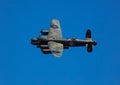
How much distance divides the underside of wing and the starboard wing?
3.77 metres

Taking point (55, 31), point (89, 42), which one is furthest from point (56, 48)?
point (89, 42)

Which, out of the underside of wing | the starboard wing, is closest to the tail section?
the starboard wing

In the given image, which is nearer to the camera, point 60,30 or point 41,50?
point 41,50

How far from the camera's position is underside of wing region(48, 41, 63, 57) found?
4633 inches

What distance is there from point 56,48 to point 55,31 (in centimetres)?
1250

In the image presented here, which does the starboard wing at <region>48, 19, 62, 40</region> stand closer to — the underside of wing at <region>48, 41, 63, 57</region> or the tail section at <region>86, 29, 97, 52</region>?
the underside of wing at <region>48, 41, 63, 57</region>

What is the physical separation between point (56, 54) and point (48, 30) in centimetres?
1854

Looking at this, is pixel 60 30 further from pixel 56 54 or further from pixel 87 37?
pixel 56 54

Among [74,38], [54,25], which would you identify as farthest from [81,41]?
[54,25]

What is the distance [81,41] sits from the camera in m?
132

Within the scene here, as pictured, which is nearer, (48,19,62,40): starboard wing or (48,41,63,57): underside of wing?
(48,41,63,57): underside of wing

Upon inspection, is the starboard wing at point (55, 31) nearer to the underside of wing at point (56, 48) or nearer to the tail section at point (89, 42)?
the underside of wing at point (56, 48)

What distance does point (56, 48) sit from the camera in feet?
401

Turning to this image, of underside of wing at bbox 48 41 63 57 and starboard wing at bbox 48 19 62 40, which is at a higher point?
starboard wing at bbox 48 19 62 40
